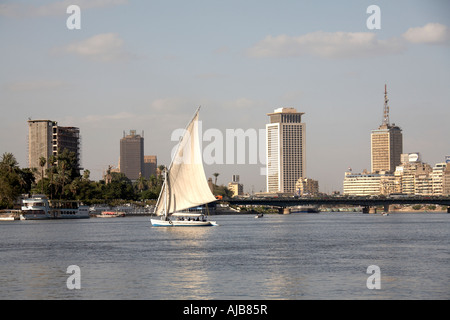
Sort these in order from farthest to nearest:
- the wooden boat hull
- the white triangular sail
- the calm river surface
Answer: the wooden boat hull < the white triangular sail < the calm river surface

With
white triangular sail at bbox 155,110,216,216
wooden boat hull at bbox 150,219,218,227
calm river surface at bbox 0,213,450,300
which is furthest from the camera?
wooden boat hull at bbox 150,219,218,227

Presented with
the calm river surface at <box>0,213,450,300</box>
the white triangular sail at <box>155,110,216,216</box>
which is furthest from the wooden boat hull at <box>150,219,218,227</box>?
the calm river surface at <box>0,213,450,300</box>

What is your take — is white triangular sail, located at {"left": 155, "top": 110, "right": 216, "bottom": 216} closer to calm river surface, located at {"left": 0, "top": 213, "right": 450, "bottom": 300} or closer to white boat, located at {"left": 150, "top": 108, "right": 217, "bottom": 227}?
white boat, located at {"left": 150, "top": 108, "right": 217, "bottom": 227}

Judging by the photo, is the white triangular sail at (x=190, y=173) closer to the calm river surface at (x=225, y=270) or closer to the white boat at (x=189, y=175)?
the white boat at (x=189, y=175)

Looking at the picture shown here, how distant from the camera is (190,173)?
120125 mm

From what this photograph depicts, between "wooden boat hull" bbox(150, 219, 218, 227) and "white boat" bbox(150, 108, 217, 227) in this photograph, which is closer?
"white boat" bbox(150, 108, 217, 227)

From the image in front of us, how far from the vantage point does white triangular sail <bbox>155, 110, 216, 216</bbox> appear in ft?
392

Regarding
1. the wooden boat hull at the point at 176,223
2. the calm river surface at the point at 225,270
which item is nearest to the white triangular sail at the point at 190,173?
the wooden boat hull at the point at 176,223

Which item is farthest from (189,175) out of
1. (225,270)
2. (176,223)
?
(225,270)

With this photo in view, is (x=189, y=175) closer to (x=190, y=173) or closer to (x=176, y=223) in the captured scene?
(x=190, y=173)
